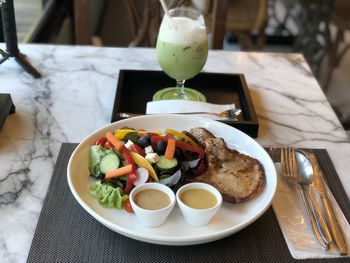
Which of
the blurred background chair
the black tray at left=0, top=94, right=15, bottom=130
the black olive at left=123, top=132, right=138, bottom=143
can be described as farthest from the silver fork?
→ the blurred background chair

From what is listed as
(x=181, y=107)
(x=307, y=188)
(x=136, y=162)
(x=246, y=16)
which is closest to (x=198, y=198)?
(x=136, y=162)

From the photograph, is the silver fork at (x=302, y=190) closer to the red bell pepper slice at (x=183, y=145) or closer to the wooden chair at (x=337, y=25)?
the red bell pepper slice at (x=183, y=145)

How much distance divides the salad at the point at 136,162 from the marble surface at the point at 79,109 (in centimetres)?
14

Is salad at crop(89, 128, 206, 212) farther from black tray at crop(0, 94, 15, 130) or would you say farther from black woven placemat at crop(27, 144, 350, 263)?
black tray at crop(0, 94, 15, 130)

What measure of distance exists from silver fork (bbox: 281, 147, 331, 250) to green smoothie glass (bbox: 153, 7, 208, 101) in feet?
1.21

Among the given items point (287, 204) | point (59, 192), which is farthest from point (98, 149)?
point (287, 204)

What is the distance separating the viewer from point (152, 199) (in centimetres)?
83

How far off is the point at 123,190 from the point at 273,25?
3558 mm

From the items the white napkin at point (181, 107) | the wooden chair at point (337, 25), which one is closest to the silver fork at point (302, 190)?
the white napkin at point (181, 107)

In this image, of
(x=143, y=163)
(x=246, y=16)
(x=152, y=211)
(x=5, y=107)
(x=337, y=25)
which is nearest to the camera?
(x=152, y=211)

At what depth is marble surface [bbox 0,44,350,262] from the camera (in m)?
0.94

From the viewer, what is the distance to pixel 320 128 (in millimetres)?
1231

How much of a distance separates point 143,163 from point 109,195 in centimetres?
9

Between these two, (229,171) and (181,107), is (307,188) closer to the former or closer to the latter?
(229,171)
